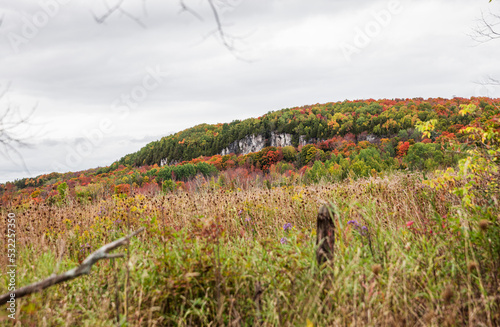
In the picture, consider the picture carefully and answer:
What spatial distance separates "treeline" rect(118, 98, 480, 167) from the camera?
69.1m

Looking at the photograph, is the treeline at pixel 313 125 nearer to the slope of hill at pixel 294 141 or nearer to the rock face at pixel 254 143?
the slope of hill at pixel 294 141

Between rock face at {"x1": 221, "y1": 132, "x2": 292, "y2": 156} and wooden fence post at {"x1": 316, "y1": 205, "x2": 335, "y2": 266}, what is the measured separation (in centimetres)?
8786

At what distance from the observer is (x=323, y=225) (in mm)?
2750

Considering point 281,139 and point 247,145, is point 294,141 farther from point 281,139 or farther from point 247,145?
point 247,145

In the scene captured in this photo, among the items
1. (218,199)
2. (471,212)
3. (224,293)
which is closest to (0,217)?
(218,199)

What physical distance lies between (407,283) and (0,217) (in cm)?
693


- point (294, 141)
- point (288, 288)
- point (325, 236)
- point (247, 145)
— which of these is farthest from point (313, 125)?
point (288, 288)

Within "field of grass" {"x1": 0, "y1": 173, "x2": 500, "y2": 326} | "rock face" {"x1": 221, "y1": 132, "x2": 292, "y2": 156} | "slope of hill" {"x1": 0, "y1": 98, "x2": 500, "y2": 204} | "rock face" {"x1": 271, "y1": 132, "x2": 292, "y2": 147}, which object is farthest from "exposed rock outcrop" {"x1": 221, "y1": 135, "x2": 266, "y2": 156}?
"field of grass" {"x1": 0, "y1": 173, "x2": 500, "y2": 326}

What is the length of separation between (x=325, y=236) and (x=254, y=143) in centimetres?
9961

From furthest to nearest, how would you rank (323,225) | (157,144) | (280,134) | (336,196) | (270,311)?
1. (157,144)
2. (280,134)
3. (336,196)
4. (323,225)
5. (270,311)

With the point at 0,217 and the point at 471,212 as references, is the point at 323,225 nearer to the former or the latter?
the point at 471,212

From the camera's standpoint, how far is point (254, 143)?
102 m

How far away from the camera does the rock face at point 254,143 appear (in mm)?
93150

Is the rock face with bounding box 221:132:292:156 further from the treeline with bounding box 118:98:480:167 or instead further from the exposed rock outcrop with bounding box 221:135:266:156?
the treeline with bounding box 118:98:480:167
